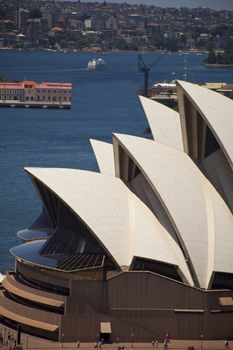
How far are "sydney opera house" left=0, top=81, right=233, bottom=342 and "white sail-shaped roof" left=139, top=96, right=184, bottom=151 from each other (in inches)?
57.0

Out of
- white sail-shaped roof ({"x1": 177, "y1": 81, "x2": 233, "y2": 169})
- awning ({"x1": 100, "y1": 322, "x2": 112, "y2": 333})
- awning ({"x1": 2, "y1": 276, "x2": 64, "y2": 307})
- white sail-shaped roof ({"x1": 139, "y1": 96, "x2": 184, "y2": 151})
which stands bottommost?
awning ({"x1": 100, "y1": 322, "x2": 112, "y2": 333})

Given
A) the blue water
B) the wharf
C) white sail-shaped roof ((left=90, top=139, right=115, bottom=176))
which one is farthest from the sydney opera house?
the wharf

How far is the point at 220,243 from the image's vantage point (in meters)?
32.7

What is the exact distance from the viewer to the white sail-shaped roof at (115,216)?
106ft

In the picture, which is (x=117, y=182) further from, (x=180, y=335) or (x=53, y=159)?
(x=53, y=159)

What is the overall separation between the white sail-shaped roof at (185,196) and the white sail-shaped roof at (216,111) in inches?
46.7

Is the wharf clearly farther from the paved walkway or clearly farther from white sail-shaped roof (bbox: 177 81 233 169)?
the paved walkway

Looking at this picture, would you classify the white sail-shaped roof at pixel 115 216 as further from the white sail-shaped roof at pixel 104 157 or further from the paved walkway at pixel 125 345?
the white sail-shaped roof at pixel 104 157

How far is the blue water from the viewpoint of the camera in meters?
51.7

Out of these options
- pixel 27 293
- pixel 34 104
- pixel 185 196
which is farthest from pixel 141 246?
pixel 34 104

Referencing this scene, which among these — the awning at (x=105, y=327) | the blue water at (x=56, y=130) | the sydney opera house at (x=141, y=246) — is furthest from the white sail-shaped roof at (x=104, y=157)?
the awning at (x=105, y=327)

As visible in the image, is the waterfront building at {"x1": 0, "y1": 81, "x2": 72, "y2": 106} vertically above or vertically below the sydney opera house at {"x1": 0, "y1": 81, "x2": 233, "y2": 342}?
below

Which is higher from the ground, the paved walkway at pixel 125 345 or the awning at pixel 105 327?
the awning at pixel 105 327

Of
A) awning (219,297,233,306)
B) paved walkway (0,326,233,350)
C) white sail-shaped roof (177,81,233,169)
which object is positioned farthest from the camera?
white sail-shaped roof (177,81,233,169)
